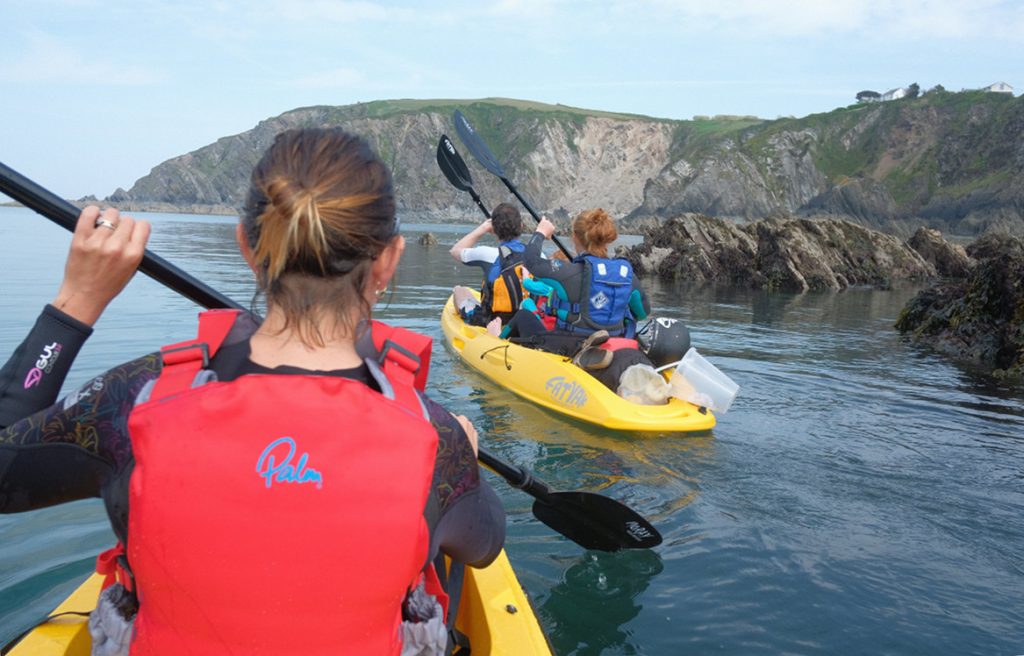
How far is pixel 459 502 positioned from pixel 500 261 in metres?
7.36

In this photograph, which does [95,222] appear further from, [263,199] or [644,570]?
[644,570]

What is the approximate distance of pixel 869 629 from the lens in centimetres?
Answer: 367

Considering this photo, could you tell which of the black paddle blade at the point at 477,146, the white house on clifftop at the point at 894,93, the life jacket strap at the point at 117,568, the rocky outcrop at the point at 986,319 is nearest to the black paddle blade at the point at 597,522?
the life jacket strap at the point at 117,568

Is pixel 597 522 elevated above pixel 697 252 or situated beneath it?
situated beneath

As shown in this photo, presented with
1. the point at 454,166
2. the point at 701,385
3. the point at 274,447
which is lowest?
the point at 701,385

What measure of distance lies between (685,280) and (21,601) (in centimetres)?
2306

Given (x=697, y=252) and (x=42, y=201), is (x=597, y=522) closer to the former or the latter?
(x=42, y=201)

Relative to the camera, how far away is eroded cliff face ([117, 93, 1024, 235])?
244 ft

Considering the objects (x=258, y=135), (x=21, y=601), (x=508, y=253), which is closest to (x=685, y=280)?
(x=508, y=253)

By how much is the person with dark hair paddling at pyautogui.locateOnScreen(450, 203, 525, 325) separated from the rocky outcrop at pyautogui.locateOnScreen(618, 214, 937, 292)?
16371 millimetres

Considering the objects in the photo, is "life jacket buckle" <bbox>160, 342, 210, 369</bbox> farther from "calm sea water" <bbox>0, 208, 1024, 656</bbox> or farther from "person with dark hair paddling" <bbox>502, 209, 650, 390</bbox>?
"person with dark hair paddling" <bbox>502, 209, 650, 390</bbox>

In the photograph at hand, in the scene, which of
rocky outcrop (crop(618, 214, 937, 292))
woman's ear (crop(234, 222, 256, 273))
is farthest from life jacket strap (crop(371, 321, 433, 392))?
rocky outcrop (crop(618, 214, 937, 292))

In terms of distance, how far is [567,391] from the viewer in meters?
7.38

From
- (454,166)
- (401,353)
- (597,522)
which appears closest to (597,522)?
(597,522)
